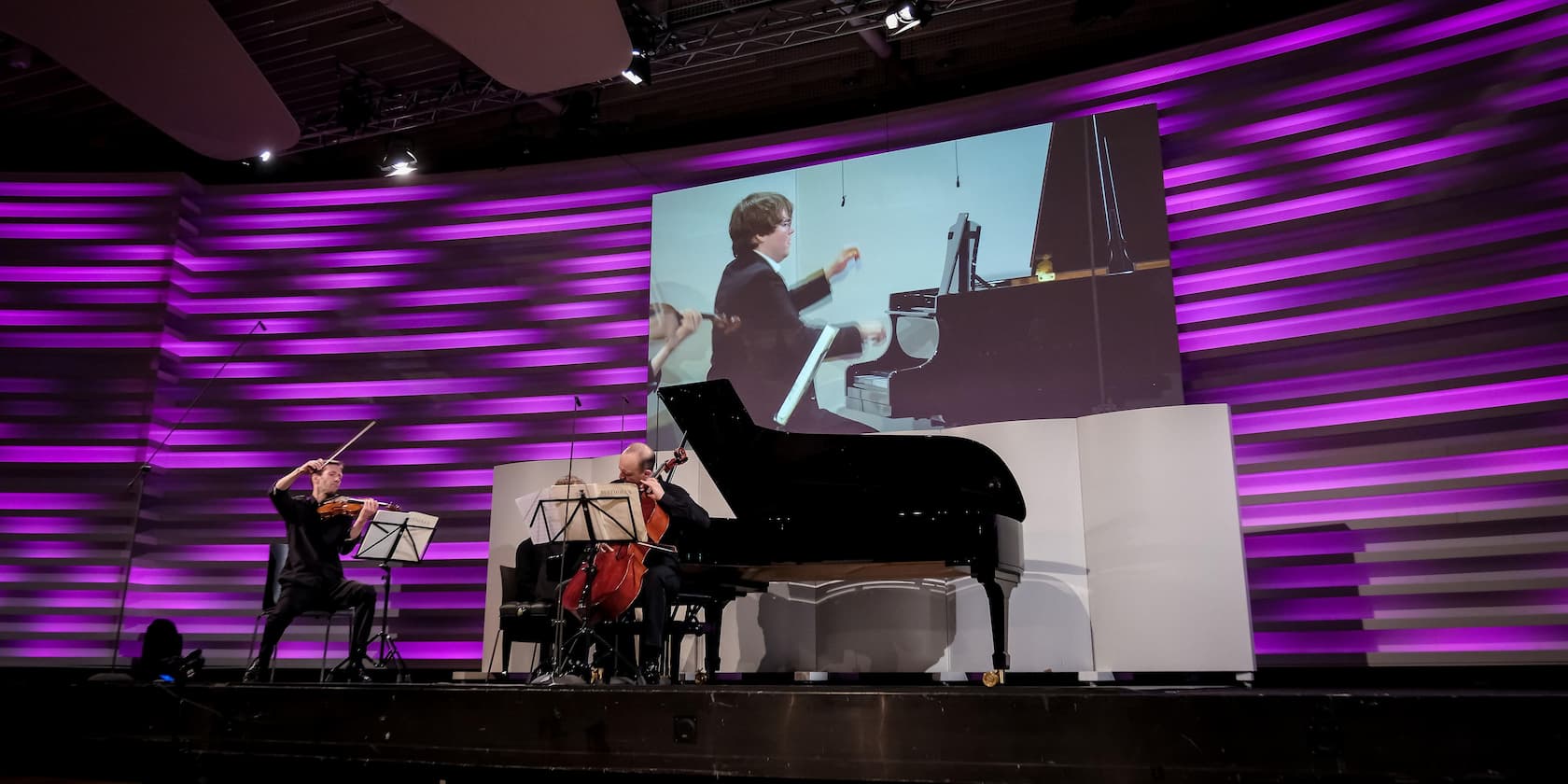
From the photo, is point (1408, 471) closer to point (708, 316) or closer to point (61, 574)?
point (708, 316)

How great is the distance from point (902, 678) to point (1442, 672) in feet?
9.43

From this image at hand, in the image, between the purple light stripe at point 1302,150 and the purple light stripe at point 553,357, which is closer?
the purple light stripe at point 1302,150

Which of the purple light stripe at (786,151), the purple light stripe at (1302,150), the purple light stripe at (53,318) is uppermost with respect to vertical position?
the purple light stripe at (786,151)

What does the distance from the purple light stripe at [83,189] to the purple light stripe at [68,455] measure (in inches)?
82.8

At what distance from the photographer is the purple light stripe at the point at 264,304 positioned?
27.2ft

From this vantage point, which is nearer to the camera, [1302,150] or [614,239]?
[1302,150]

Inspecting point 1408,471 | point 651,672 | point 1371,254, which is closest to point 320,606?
point 651,672

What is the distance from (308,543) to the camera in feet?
18.6

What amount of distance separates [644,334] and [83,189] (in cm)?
485

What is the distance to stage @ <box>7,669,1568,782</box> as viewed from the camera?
7.94ft

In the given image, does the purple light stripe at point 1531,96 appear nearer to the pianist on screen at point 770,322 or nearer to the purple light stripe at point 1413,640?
the purple light stripe at point 1413,640

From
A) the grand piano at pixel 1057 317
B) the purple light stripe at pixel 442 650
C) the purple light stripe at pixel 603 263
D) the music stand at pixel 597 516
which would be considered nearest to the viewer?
the music stand at pixel 597 516

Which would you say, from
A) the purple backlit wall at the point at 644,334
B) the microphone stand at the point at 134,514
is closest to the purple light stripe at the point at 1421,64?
the purple backlit wall at the point at 644,334

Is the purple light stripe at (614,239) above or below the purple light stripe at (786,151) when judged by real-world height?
below
